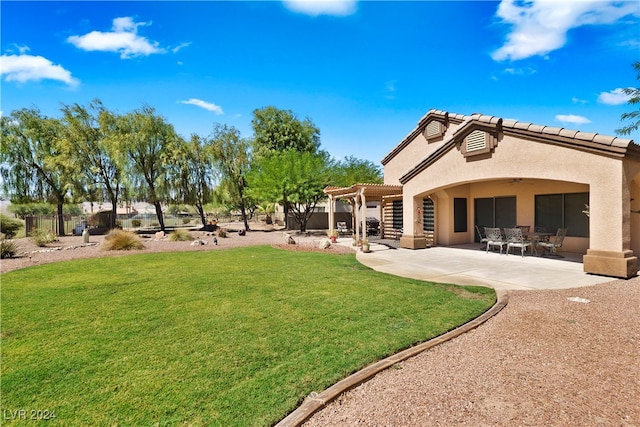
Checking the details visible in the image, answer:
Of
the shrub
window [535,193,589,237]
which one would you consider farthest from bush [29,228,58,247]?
window [535,193,589,237]

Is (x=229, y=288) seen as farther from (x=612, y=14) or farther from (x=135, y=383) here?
(x=612, y=14)

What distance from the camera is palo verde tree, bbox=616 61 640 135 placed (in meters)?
24.4

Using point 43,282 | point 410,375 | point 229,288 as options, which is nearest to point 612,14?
point 410,375

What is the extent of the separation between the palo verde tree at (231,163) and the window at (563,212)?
76.4ft

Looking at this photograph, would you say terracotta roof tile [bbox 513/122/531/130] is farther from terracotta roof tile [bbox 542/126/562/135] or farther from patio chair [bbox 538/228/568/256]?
patio chair [bbox 538/228/568/256]

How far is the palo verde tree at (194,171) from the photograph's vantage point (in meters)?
28.1

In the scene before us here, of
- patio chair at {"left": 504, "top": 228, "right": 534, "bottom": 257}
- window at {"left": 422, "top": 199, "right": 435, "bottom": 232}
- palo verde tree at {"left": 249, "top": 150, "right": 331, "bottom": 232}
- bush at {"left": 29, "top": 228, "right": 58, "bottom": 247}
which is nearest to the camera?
patio chair at {"left": 504, "top": 228, "right": 534, "bottom": 257}

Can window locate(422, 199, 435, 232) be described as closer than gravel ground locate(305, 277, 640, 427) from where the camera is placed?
No

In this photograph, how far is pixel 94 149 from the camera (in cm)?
2614

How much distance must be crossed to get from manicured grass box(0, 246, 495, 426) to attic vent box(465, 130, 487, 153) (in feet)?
19.8

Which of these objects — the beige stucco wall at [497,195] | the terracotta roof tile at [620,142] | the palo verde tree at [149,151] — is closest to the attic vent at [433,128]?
the beige stucco wall at [497,195]

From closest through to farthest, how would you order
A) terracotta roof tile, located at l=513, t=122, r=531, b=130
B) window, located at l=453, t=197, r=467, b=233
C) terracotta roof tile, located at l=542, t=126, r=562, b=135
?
terracotta roof tile, located at l=542, t=126, r=562, b=135 < terracotta roof tile, located at l=513, t=122, r=531, b=130 < window, located at l=453, t=197, r=467, b=233

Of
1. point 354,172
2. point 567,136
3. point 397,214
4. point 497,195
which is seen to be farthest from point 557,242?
point 354,172

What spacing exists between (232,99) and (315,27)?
7715 millimetres
